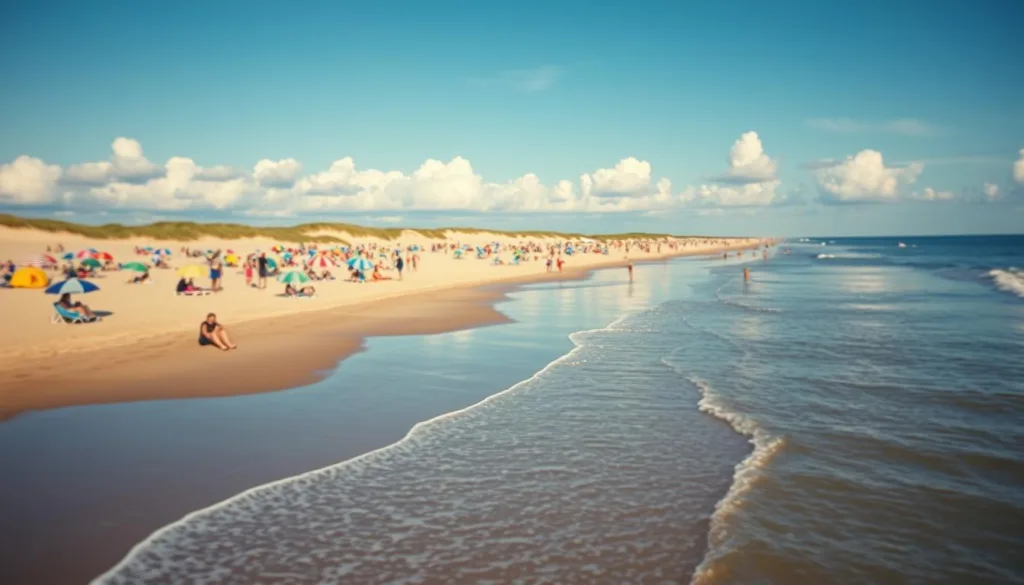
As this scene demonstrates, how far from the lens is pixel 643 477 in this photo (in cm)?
906

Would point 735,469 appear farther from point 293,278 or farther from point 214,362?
point 293,278

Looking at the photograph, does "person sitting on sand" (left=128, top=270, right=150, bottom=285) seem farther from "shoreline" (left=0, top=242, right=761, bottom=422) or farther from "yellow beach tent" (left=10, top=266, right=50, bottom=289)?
"shoreline" (left=0, top=242, right=761, bottom=422)

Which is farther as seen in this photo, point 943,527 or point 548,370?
point 548,370

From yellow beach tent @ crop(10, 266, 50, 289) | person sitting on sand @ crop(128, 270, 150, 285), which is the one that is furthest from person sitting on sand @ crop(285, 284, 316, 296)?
yellow beach tent @ crop(10, 266, 50, 289)

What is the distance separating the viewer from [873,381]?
14.8 meters

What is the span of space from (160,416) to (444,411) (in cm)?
555

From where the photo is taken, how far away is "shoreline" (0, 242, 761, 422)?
13492 mm

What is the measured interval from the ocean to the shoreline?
1245 millimetres

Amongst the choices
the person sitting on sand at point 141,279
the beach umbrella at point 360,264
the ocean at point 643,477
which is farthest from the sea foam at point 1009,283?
the person sitting on sand at point 141,279

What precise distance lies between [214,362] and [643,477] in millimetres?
13057

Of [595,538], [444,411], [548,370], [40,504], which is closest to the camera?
[595,538]

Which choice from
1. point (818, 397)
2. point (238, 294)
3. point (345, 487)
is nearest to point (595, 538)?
point (345, 487)

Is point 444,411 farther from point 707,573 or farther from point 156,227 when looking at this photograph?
point 156,227

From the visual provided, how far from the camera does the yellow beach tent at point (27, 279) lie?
113 ft
